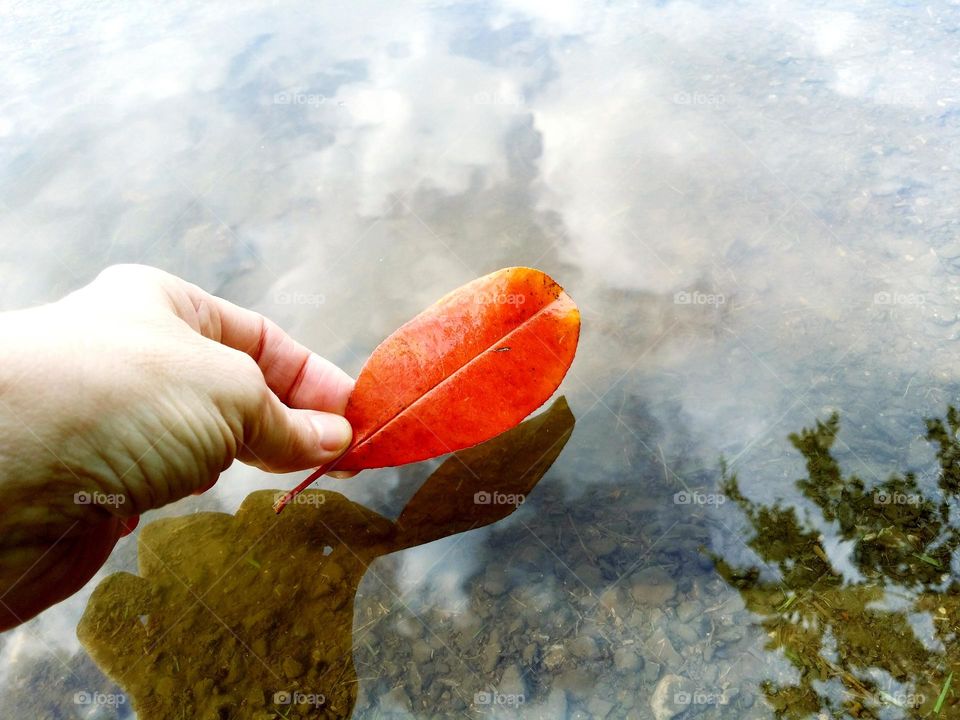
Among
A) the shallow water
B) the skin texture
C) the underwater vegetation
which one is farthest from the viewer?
the shallow water

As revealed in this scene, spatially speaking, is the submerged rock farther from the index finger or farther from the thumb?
the index finger

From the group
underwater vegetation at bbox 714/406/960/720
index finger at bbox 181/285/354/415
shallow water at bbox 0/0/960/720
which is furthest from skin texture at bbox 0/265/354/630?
underwater vegetation at bbox 714/406/960/720

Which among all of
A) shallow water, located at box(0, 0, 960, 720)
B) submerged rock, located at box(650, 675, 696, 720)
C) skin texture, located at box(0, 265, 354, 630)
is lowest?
submerged rock, located at box(650, 675, 696, 720)

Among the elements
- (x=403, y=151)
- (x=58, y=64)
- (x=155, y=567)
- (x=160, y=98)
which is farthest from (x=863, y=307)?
(x=58, y=64)

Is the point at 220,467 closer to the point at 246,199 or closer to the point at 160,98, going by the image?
the point at 246,199

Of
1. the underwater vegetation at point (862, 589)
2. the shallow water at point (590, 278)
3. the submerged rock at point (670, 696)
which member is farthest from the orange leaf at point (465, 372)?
the submerged rock at point (670, 696)
